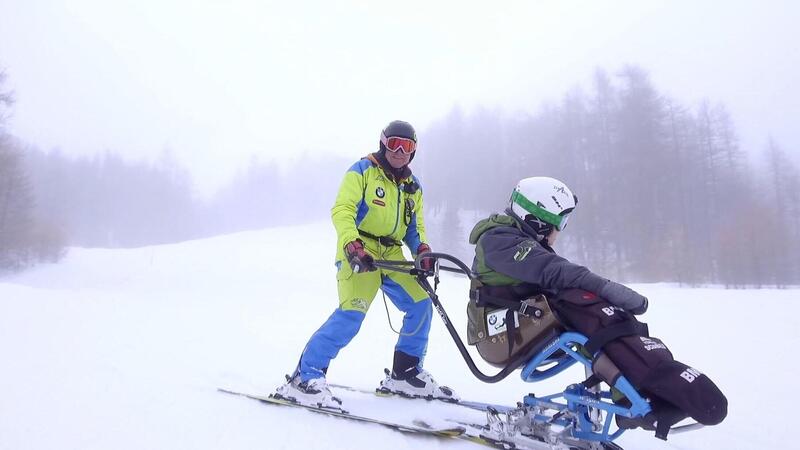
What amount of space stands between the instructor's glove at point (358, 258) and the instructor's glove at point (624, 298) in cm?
137

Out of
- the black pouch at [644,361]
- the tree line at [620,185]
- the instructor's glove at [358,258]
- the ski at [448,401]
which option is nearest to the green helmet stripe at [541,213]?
the black pouch at [644,361]

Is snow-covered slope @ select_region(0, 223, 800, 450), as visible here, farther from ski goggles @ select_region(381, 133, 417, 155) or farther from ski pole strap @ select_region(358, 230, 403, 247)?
ski goggles @ select_region(381, 133, 417, 155)

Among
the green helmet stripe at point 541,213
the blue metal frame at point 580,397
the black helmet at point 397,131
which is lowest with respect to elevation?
the blue metal frame at point 580,397

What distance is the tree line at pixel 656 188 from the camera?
2264cm

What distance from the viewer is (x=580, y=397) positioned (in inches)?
82.0

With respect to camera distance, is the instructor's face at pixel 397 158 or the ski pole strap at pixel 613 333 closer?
the ski pole strap at pixel 613 333

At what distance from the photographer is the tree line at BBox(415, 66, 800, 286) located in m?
22.6

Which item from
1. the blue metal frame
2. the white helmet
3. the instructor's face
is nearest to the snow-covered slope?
the blue metal frame

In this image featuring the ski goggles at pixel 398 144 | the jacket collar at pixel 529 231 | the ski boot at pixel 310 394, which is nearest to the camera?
the jacket collar at pixel 529 231

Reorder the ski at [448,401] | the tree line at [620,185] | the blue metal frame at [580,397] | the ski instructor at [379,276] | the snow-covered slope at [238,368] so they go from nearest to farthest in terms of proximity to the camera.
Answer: the blue metal frame at [580,397] → the snow-covered slope at [238,368] → the ski at [448,401] → the ski instructor at [379,276] → the tree line at [620,185]

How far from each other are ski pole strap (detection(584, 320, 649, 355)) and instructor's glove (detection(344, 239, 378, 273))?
4.50ft

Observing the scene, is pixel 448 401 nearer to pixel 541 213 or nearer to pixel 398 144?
pixel 541 213

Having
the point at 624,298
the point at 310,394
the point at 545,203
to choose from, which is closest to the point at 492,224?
the point at 545,203

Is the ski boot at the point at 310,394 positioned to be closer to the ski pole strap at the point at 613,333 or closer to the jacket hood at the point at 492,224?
the jacket hood at the point at 492,224
